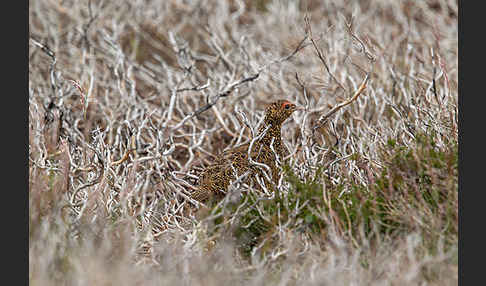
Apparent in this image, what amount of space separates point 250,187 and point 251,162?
203mm

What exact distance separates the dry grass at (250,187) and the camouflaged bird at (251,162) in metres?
0.10

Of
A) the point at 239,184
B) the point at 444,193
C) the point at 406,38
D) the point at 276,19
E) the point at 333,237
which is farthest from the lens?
the point at 276,19

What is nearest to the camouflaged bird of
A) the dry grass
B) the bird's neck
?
the bird's neck

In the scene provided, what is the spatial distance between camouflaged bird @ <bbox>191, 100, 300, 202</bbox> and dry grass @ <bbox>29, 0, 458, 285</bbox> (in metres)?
0.10

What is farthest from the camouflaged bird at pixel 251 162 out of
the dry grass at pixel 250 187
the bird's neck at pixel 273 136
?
the dry grass at pixel 250 187

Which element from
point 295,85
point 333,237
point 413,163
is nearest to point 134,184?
point 333,237

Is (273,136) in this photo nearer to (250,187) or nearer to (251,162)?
(251,162)

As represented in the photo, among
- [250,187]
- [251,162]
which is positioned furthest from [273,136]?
[250,187]

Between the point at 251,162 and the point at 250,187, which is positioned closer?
the point at 250,187

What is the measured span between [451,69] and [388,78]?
516 mm

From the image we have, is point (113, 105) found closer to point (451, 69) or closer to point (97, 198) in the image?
point (97, 198)

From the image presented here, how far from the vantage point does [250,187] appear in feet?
11.9

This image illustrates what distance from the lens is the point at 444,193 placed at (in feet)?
11.3

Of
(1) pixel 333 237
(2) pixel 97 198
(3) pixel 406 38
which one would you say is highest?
(3) pixel 406 38
